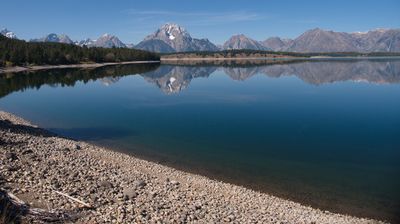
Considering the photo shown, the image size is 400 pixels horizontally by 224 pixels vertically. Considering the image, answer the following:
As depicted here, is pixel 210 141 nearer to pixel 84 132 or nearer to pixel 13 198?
pixel 84 132

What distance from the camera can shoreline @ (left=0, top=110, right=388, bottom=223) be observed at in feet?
53.3

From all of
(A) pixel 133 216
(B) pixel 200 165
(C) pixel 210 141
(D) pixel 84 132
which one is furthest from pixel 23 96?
(A) pixel 133 216

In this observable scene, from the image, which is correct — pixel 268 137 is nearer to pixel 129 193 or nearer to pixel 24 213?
pixel 129 193

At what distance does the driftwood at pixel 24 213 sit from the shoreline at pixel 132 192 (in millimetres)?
650

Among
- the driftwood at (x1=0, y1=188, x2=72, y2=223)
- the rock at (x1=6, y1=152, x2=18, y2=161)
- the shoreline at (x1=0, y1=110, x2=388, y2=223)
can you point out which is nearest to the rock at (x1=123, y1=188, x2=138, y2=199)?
the shoreline at (x1=0, y1=110, x2=388, y2=223)

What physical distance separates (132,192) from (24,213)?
616cm

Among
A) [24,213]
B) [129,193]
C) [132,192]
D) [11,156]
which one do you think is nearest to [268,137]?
[132,192]

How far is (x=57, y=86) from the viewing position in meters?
97.4

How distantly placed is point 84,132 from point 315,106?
35.7m

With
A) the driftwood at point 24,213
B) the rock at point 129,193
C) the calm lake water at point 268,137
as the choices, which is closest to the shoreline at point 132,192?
the rock at point 129,193

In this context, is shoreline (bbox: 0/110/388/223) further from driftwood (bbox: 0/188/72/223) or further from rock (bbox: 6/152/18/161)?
driftwood (bbox: 0/188/72/223)

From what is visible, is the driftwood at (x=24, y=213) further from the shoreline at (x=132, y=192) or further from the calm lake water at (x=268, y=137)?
the calm lake water at (x=268, y=137)

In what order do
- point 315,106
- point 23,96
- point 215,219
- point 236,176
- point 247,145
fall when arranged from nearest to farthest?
point 215,219 < point 236,176 < point 247,145 < point 315,106 < point 23,96

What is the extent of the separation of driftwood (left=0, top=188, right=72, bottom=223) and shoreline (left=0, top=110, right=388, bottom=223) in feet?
2.13
